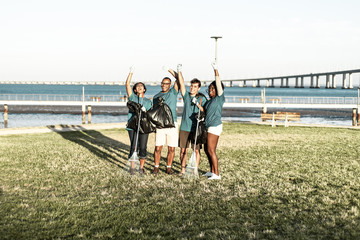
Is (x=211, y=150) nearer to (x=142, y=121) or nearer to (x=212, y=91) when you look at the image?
(x=212, y=91)

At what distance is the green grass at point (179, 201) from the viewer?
4.06m

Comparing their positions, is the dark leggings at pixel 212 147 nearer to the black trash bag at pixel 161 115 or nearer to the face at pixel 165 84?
the black trash bag at pixel 161 115

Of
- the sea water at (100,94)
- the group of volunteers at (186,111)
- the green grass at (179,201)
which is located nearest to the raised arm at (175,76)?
the group of volunteers at (186,111)

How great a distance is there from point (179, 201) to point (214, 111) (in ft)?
5.37

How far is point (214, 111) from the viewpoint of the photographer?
20.2 ft

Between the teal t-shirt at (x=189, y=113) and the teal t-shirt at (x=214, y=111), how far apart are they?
1.25 ft

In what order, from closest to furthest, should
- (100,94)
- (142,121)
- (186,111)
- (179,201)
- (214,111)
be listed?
(179,201) < (214,111) < (142,121) < (186,111) < (100,94)

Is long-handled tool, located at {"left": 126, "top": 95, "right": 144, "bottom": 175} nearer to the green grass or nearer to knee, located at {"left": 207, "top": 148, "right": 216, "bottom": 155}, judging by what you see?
the green grass

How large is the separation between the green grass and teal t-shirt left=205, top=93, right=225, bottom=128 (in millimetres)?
962

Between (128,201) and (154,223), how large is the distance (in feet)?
3.07

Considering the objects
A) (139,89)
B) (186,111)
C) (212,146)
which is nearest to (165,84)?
(139,89)

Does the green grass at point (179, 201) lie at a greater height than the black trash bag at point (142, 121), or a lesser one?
lesser

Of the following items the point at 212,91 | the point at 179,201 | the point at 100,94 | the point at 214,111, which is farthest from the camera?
the point at 100,94

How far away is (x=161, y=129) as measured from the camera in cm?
677
